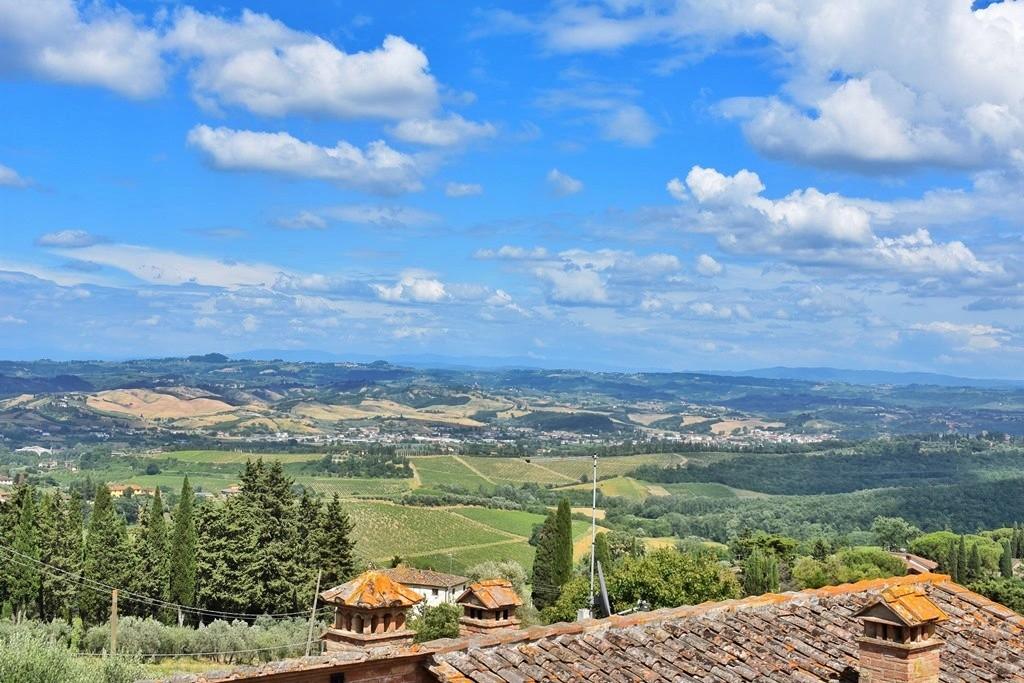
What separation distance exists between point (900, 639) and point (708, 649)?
6.45ft

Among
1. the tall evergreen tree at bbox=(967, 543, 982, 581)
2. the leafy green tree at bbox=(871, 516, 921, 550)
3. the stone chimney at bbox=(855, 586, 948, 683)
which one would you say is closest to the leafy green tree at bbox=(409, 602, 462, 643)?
the stone chimney at bbox=(855, 586, 948, 683)

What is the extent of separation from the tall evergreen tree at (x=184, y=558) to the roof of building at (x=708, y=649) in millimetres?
38996

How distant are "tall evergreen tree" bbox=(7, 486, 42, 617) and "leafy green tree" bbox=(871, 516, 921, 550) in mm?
75601

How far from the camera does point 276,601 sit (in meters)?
43.9

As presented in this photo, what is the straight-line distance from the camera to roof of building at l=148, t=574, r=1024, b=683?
8211 millimetres

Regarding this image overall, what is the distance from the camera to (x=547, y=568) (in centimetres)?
5112

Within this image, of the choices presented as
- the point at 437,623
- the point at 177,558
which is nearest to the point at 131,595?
the point at 177,558

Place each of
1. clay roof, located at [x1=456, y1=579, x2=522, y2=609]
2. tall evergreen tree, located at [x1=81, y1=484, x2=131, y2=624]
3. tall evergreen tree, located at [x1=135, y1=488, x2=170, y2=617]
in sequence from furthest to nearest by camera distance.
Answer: tall evergreen tree, located at [x1=135, y1=488, x2=170, y2=617] < tall evergreen tree, located at [x1=81, y1=484, x2=131, y2=624] < clay roof, located at [x1=456, y1=579, x2=522, y2=609]

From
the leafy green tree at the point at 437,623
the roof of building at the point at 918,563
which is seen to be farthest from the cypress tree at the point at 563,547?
the roof of building at the point at 918,563

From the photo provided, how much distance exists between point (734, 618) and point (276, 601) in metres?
37.2

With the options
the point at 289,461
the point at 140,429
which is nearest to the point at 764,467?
the point at 289,461

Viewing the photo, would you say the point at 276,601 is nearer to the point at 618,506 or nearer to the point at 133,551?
the point at 133,551

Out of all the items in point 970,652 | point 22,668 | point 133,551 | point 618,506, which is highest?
point 970,652

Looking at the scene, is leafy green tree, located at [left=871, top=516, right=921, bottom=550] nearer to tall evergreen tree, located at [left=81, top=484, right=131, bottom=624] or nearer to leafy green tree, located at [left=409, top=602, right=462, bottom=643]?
leafy green tree, located at [left=409, top=602, right=462, bottom=643]
